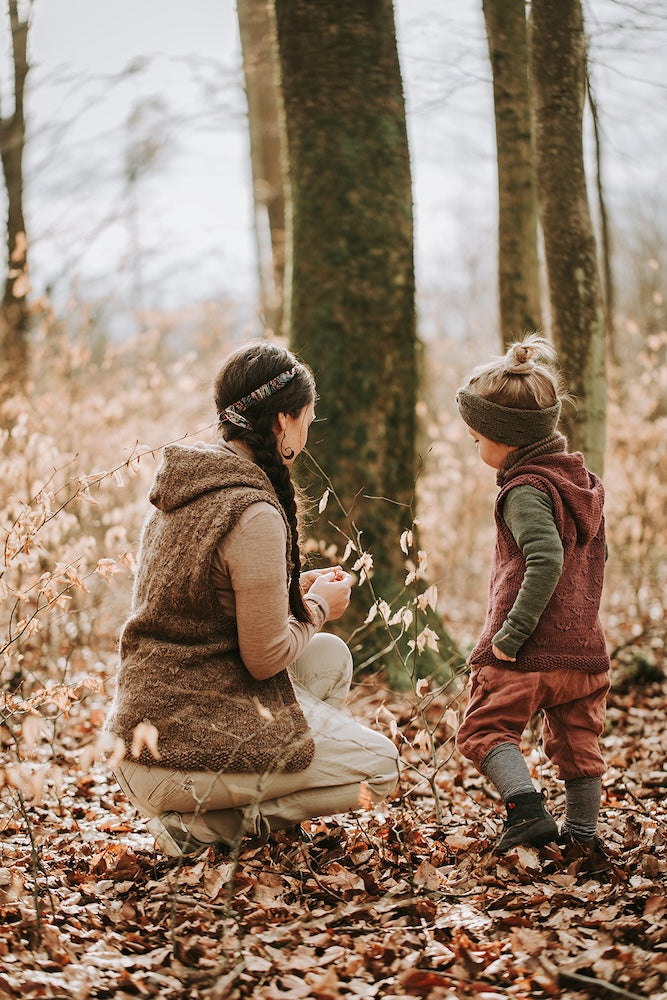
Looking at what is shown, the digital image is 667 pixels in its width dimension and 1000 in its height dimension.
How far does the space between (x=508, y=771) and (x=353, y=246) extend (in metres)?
2.94

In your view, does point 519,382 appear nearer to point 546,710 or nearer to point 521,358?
point 521,358

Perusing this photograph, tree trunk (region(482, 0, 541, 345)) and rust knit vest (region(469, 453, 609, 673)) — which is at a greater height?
tree trunk (region(482, 0, 541, 345))

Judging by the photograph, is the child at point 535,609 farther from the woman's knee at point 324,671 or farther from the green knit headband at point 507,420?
the woman's knee at point 324,671

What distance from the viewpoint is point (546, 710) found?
302 centimetres

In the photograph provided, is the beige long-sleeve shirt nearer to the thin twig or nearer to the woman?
the woman

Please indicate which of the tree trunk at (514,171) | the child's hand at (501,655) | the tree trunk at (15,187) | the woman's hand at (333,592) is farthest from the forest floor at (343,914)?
the tree trunk at (15,187)

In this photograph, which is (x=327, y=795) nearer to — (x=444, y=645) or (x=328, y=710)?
(x=328, y=710)

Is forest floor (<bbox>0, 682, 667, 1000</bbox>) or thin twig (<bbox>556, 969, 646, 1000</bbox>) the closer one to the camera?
thin twig (<bbox>556, 969, 646, 1000</bbox>)

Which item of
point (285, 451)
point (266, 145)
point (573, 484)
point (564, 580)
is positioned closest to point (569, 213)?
point (573, 484)

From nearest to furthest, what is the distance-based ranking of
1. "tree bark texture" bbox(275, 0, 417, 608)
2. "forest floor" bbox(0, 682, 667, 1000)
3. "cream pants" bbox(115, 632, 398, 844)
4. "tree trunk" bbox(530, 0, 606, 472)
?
1. "forest floor" bbox(0, 682, 667, 1000)
2. "cream pants" bbox(115, 632, 398, 844)
3. "tree trunk" bbox(530, 0, 606, 472)
4. "tree bark texture" bbox(275, 0, 417, 608)

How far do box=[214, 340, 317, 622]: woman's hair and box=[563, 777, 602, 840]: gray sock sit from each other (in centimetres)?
106

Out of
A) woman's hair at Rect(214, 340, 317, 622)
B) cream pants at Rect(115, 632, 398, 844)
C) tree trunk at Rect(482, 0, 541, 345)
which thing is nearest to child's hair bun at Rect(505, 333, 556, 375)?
woman's hair at Rect(214, 340, 317, 622)

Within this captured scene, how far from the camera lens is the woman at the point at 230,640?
2.60 m

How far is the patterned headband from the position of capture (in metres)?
2.72
